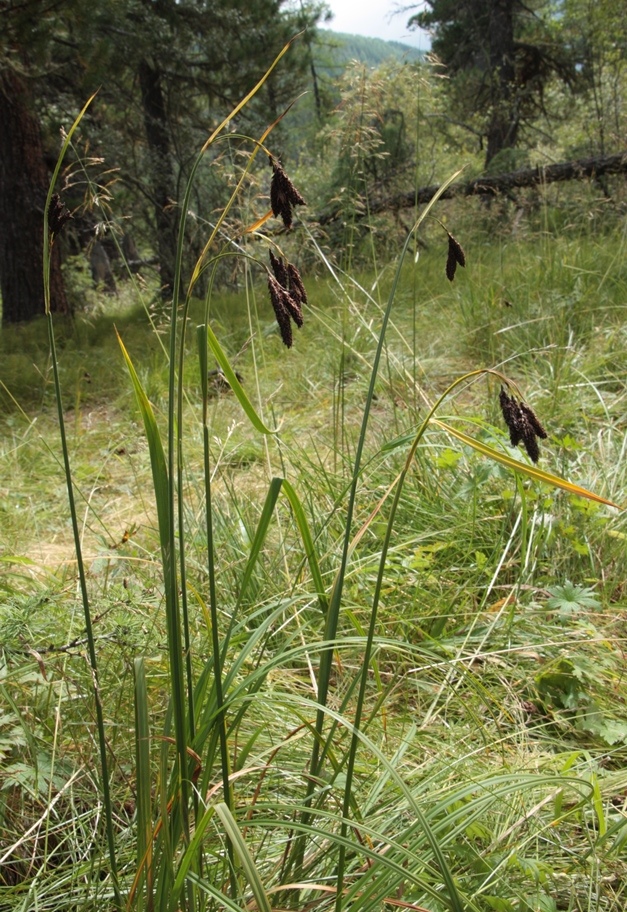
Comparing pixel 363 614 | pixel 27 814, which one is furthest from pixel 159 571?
pixel 27 814

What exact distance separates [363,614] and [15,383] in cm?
365

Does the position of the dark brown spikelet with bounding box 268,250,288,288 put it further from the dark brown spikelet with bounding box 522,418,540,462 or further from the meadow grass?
the dark brown spikelet with bounding box 522,418,540,462

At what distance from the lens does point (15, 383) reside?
459 cm

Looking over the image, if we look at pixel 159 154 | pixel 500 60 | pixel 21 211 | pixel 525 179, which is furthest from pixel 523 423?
pixel 500 60

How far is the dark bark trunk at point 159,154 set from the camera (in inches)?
311

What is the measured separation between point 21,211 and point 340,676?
608 cm

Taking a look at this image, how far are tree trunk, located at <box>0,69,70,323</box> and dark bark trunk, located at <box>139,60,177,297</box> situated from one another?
4.99 ft

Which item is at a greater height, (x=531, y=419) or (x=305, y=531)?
(x=531, y=419)

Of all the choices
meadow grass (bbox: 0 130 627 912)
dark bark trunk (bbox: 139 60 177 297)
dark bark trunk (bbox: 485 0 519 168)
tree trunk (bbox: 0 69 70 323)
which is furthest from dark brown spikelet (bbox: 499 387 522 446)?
dark bark trunk (bbox: 485 0 519 168)

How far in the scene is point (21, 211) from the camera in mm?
6285

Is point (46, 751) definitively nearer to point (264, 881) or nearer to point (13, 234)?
point (264, 881)

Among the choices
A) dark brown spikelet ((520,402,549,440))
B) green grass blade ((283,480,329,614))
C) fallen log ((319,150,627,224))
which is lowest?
green grass blade ((283,480,329,614))

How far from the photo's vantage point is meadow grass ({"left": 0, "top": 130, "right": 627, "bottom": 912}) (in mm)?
852

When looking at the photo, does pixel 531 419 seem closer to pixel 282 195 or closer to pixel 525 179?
pixel 282 195
